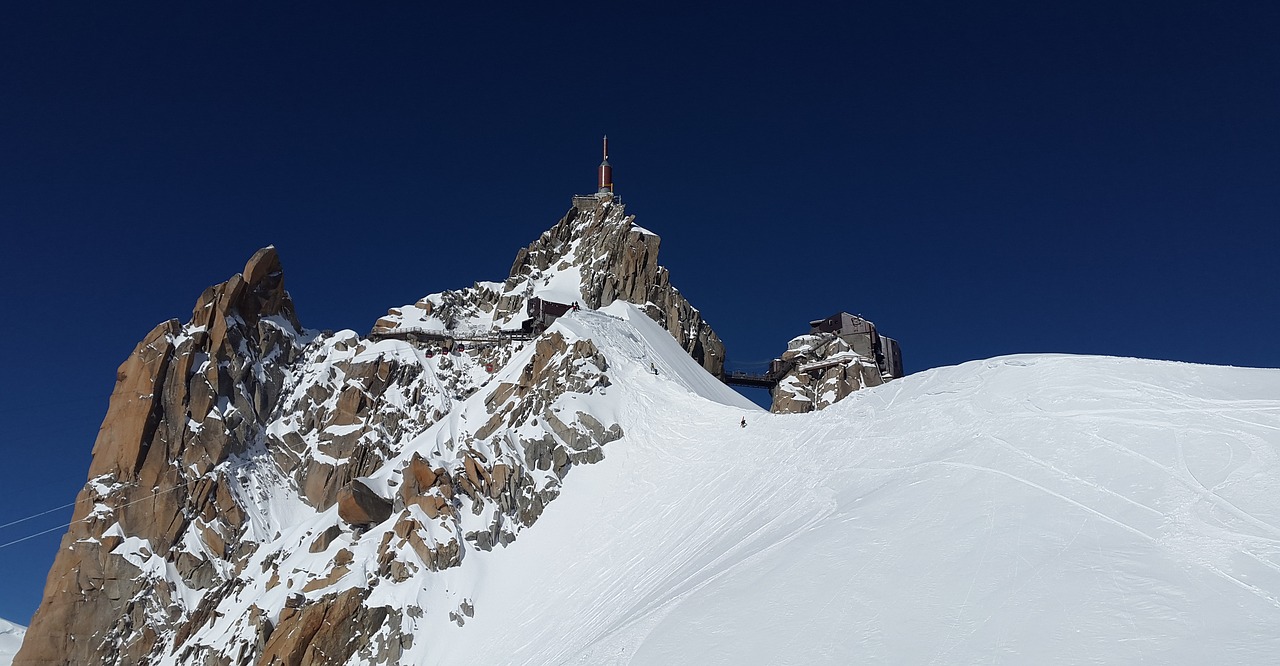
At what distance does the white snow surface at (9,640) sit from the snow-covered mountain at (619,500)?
35137mm

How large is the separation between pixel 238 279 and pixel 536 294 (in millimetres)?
28600

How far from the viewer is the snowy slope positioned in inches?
736

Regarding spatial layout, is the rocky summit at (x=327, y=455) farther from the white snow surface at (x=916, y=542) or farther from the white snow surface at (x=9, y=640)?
the white snow surface at (x=9, y=640)

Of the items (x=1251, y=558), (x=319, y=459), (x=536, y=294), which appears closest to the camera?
(x=1251, y=558)

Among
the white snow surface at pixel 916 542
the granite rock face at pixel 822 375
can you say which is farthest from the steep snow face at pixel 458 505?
the granite rock face at pixel 822 375

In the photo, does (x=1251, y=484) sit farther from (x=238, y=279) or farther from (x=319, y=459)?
(x=238, y=279)

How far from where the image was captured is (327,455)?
8181cm

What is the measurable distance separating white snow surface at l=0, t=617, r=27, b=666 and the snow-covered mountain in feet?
115

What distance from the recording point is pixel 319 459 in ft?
268

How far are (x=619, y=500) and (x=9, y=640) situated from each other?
301 ft

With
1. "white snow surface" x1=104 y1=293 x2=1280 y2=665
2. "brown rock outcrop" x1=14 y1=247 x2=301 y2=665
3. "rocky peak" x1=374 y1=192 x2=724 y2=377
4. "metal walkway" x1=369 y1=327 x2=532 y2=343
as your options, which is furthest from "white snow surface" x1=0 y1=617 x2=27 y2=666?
"white snow surface" x1=104 y1=293 x2=1280 y2=665

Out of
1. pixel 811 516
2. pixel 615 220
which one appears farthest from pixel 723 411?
pixel 615 220

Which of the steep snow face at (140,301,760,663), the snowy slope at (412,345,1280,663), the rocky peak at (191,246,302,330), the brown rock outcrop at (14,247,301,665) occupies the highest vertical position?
the rocky peak at (191,246,302,330)

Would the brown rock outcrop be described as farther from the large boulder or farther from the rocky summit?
the large boulder
